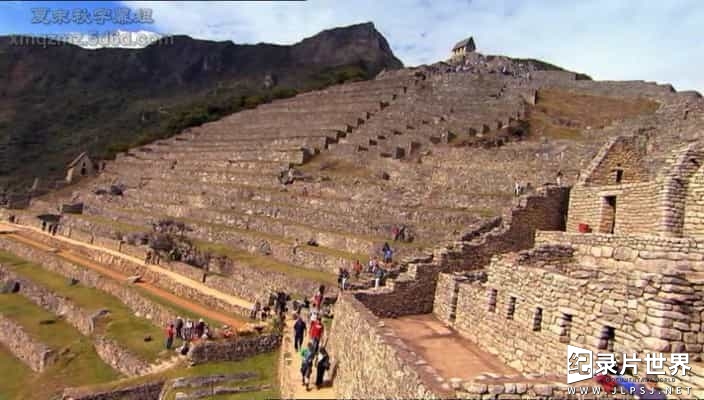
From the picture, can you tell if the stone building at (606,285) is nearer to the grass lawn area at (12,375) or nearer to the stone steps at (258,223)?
the stone steps at (258,223)

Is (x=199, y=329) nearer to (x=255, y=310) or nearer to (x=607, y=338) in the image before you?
(x=255, y=310)

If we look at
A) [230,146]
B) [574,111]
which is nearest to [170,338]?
[230,146]

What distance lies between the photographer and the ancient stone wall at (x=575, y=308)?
6203 millimetres

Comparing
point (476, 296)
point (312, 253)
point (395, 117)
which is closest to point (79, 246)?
point (312, 253)

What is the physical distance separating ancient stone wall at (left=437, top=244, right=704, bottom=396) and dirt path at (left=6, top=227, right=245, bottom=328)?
8.83m

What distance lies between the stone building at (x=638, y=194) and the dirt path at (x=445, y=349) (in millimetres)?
3813

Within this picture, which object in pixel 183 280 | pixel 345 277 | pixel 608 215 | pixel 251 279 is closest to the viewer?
pixel 608 215

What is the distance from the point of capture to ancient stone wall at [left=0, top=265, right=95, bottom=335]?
20.0 metres

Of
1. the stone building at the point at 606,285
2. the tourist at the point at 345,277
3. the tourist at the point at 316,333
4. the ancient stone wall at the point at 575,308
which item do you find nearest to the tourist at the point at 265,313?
the tourist at the point at 345,277

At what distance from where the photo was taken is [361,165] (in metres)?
28.3

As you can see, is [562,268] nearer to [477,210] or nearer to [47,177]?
[477,210]

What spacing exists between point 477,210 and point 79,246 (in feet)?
67.1

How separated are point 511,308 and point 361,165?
19.4 metres

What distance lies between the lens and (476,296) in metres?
10.4
